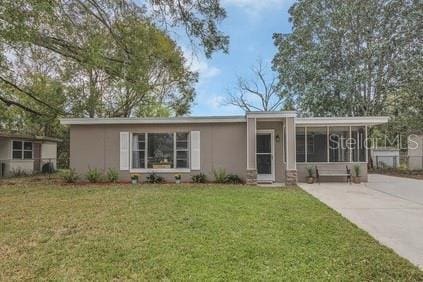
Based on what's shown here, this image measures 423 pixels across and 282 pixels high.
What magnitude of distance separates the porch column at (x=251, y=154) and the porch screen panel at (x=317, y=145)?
2648 millimetres

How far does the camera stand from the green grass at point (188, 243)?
417 cm

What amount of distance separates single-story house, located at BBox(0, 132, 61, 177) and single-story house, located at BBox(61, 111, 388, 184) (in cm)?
778

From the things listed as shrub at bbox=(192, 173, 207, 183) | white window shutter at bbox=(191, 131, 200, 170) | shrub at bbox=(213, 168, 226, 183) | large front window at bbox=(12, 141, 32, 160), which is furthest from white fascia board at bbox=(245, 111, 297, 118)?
large front window at bbox=(12, 141, 32, 160)

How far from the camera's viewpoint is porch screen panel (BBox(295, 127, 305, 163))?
47.5ft

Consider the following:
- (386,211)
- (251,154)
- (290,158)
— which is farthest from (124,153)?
(386,211)

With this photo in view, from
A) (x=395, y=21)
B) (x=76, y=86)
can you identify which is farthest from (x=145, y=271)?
(x=395, y=21)

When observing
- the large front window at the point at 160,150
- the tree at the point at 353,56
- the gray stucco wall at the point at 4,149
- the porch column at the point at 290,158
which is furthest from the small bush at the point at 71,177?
the tree at the point at 353,56

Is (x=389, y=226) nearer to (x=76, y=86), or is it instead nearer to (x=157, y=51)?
(x=157, y=51)

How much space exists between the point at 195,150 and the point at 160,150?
1.43 m

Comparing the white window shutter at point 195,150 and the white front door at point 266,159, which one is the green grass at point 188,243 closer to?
the white window shutter at point 195,150

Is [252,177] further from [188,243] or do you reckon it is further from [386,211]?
[188,243]

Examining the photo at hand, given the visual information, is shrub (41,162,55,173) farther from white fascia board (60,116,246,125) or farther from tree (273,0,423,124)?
tree (273,0,423,124)

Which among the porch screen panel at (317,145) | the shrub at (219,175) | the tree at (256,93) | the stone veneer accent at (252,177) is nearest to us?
the stone veneer accent at (252,177)

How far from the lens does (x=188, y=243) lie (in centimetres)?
525
